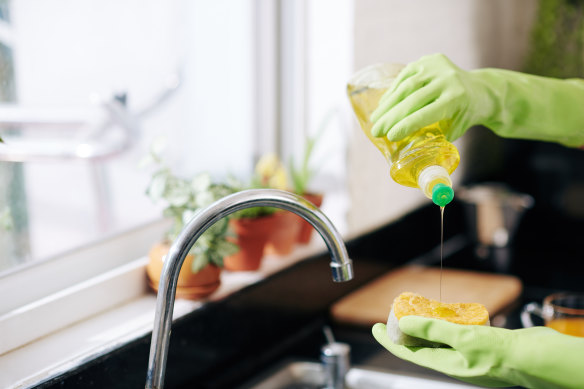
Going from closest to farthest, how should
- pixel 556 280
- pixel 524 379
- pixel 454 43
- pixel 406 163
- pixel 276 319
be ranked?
pixel 524 379 < pixel 406 163 < pixel 276 319 < pixel 556 280 < pixel 454 43

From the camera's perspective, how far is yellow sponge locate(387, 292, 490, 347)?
92 centimetres

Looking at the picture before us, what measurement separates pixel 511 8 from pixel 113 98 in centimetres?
209

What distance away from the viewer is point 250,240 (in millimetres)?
1481

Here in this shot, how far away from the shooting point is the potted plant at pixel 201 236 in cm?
127

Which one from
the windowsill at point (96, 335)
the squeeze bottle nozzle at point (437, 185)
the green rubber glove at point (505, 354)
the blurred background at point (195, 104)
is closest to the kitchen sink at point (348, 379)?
the windowsill at point (96, 335)

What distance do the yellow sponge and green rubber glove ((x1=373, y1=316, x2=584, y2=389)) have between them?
4 cm

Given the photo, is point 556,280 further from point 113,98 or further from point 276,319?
point 113,98

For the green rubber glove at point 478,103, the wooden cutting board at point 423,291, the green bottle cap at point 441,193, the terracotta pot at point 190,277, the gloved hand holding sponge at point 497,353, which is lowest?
the wooden cutting board at point 423,291

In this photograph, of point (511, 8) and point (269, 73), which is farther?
point (511, 8)

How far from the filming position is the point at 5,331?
1.13 meters

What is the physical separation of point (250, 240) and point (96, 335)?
0.39 m

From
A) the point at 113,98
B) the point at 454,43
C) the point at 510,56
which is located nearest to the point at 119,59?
the point at 113,98

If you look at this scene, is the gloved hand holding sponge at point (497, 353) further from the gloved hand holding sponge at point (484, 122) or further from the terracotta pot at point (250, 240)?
the terracotta pot at point (250, 240)

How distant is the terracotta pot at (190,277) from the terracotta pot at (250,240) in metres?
0.15
